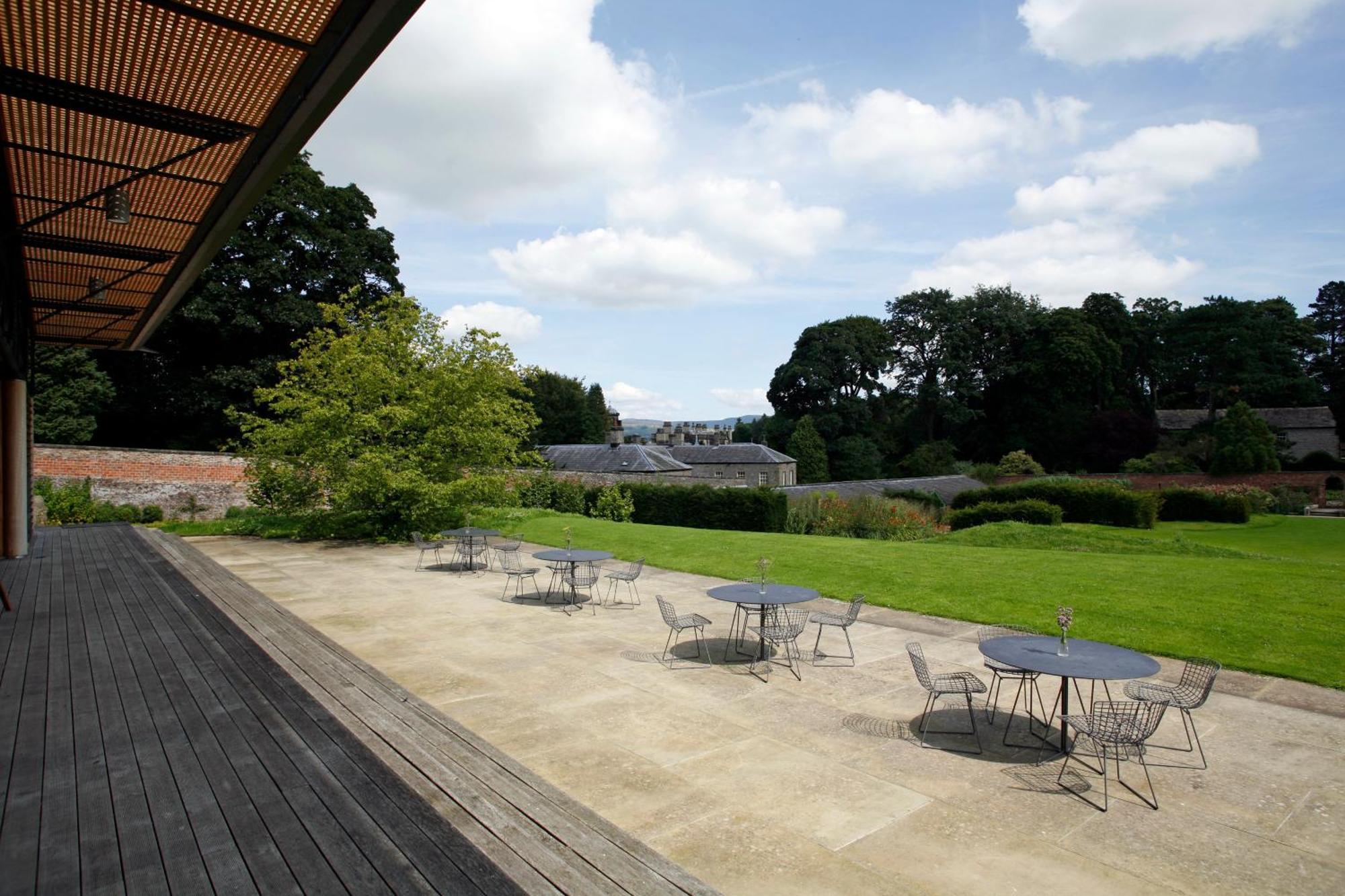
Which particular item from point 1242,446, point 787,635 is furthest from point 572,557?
point 1242,446

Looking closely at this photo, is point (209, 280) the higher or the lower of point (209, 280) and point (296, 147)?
the higher

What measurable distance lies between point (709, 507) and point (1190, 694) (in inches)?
746

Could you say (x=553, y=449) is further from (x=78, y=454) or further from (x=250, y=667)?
(x=250, y=667)

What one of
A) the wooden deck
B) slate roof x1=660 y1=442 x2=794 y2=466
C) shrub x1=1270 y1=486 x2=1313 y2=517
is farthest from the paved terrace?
slate roof x1=660 y1=442 x2=794 y2=466

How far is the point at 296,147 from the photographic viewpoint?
4.50 metres

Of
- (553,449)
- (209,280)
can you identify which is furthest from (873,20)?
(553,449)

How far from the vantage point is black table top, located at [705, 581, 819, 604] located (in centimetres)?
775

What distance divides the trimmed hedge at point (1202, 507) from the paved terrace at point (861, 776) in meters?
24.2

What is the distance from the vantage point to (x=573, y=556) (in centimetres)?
1128

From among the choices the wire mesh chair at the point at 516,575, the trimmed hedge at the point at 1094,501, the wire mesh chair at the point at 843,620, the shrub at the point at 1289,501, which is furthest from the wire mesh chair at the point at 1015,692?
the shrub at the point at 1289,501

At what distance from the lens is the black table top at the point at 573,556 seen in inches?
437

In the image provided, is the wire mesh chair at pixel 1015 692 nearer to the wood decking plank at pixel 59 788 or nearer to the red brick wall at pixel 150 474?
the wood decking plank at pixel 59 788

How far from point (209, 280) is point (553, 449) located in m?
19.9

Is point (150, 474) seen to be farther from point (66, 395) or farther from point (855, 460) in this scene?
point (855, 460)
